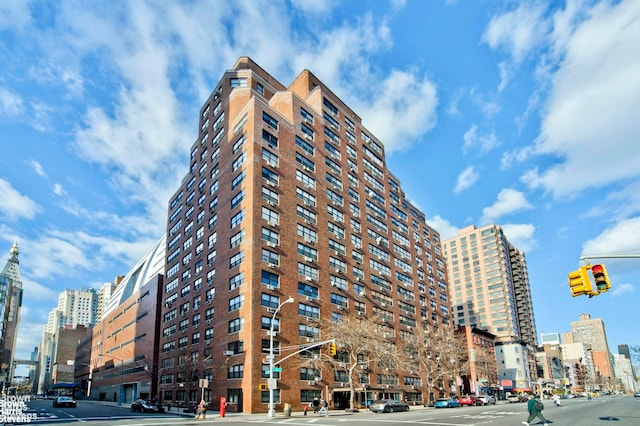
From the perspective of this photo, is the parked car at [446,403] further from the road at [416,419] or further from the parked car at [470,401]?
the road at [416,419]

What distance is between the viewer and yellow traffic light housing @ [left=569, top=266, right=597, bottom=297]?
1706 centimetres

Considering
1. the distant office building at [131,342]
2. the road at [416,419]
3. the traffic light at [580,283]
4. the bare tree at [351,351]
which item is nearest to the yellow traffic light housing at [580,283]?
the traffic light at [580,283]

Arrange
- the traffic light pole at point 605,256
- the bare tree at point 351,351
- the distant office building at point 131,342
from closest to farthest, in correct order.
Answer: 1. the traffic light pole at point 605,256
2. the bare tree at point 351,351
3. the distant office building at point 131,342

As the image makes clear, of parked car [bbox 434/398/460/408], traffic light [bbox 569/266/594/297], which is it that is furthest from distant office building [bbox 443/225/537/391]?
traffic light [bbox 569/266/594/297]

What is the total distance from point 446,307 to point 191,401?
61.4m

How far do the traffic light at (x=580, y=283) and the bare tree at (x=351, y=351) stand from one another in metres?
35.5

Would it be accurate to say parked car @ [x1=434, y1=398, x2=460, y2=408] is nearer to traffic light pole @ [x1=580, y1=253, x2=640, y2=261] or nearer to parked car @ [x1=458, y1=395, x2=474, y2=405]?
parked car @ [x1=458, y1=395, x2=474, y2=405]

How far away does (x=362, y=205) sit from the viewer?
76.6 meters

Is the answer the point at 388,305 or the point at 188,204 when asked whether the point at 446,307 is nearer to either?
the point at 388,305

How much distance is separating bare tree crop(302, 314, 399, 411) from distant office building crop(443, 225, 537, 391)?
94931 millimetres

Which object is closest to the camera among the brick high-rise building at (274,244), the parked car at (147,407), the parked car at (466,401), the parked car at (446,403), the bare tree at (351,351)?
the brick high-rise building at (274,244)

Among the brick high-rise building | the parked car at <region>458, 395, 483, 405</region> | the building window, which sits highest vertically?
the brick high-rise building

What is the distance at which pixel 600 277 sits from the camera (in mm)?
17156

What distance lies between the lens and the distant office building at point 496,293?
476ft
